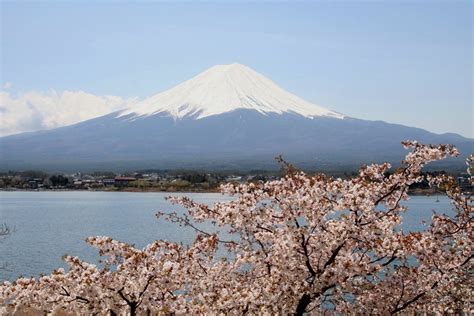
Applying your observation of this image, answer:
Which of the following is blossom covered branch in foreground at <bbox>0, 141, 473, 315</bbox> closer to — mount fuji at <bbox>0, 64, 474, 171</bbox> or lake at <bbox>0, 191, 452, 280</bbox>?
lake at <bbox>0, 191, 452, 280</bbox>

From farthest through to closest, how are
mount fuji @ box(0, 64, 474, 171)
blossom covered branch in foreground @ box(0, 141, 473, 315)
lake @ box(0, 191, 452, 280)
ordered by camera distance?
mount fuji @ box(0, 64, 474, 171) < lake @ box(0, 191, 452, 280) < blossom covered branch in foreground @ box(0, 141, 473, 315)

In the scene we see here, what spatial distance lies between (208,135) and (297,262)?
5843 inches

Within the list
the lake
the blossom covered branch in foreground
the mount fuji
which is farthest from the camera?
the mount fuji

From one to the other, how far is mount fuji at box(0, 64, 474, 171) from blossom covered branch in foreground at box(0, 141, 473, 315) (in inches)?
4431

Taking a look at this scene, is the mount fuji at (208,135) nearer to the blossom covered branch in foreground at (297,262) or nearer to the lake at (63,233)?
the lake at (63,233)

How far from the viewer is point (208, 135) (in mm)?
152625

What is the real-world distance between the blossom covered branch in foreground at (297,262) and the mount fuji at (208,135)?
369 feet

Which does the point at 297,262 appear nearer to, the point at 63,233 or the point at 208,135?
the point at 63,233

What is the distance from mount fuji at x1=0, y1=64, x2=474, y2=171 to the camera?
131500 millimetres

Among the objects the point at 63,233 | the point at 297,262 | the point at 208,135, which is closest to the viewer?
the point at 297,262

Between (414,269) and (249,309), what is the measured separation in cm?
146

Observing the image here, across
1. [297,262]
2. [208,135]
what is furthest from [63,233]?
[208,135]

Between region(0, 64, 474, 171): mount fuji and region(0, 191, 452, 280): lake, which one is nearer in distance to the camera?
region(0, 191, 452, 280): lake

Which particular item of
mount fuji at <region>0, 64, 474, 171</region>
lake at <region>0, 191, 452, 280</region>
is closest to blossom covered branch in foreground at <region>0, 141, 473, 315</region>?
lake at <region>0, 191, 452, 280</region>
